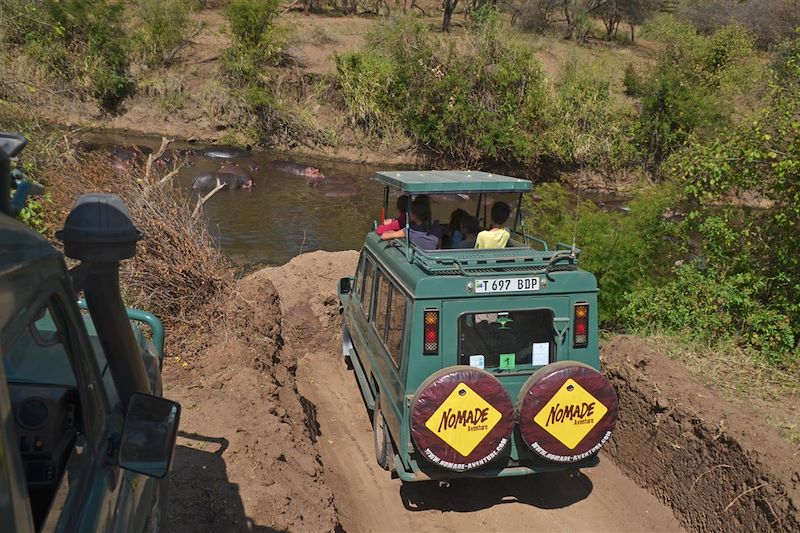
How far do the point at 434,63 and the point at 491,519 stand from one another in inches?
1048

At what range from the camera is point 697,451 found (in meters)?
6.03

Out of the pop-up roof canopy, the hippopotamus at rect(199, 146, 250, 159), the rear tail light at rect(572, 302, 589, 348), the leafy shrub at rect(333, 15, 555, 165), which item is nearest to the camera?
the rear tail light at rect(572, 302, 589, 348)

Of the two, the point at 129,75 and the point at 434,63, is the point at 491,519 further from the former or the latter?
the point at 129,75

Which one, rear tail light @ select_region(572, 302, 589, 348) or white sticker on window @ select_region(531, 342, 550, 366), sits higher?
rear tail light @ select_region(572, 302, 589, 348)

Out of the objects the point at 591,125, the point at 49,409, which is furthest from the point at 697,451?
the point at 591,125

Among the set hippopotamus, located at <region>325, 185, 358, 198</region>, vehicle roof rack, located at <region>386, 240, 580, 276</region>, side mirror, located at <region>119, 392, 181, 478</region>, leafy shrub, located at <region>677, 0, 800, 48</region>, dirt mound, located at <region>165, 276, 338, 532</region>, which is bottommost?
hippopotamus, located at <region>325, 185, 358, 198</region>

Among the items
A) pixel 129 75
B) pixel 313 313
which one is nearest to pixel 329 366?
pixel 313 313

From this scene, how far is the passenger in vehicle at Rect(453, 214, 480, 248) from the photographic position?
24.6 ft

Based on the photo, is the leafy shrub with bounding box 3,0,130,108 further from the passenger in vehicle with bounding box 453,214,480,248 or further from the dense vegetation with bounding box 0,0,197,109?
the passenger in vehicle with bounding box 453,214,480,248

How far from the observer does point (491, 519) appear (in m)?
6.07

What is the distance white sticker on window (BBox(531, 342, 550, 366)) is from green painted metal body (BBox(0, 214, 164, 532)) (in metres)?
3.46

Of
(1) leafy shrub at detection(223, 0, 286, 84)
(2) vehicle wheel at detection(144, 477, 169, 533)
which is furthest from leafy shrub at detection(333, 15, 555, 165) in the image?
(2) vehicle wheel at detection(144, 477, 169, 533)

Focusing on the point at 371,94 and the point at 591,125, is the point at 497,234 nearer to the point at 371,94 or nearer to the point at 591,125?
the point at 591,125

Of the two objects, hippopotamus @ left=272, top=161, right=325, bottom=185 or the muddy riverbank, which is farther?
hippopotamus @ left=272, top=161, right=325, bottom=185
